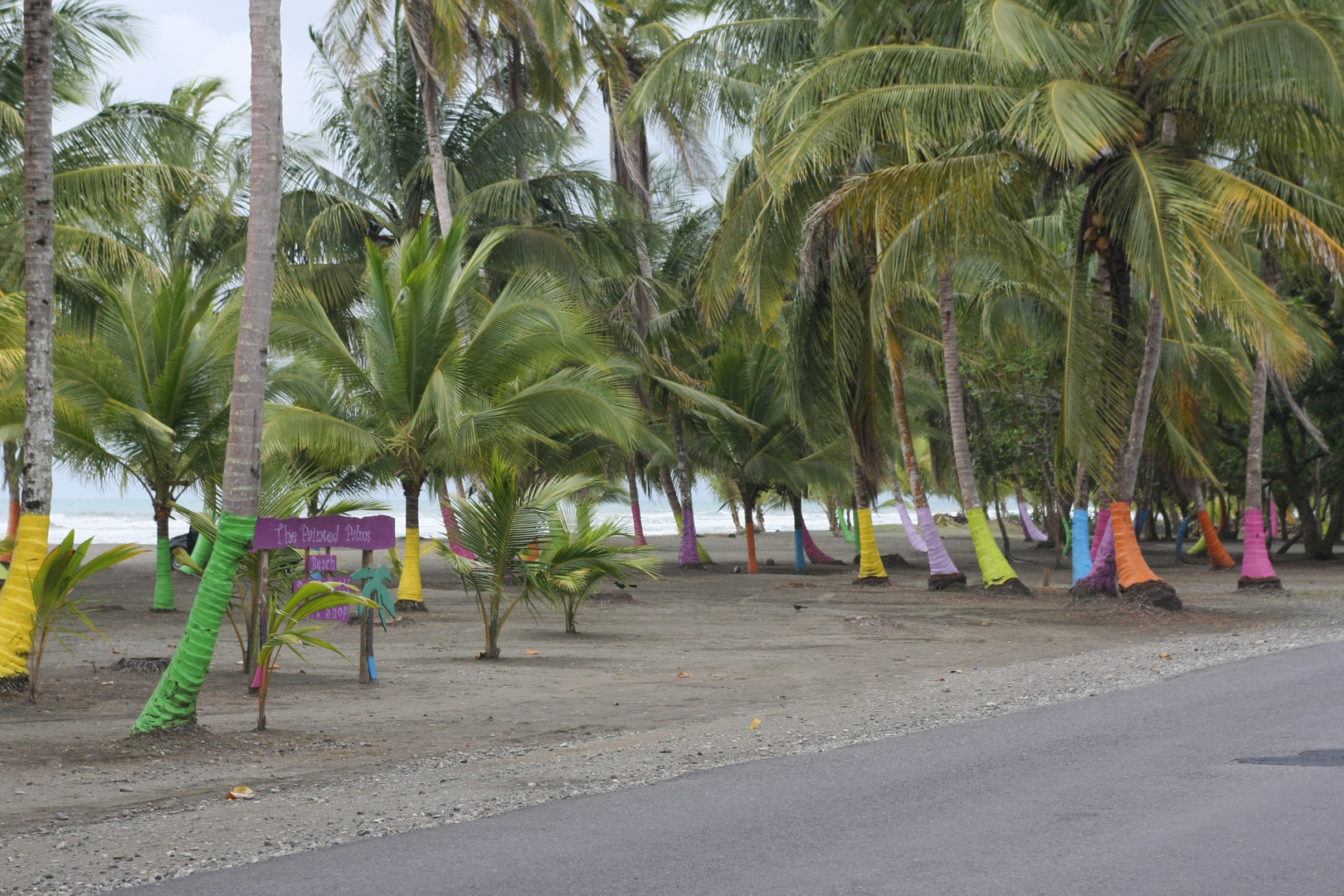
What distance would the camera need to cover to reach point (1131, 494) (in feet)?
49.3

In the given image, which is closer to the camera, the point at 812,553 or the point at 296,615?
the point at 296,615

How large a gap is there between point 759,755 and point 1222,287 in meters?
8.17


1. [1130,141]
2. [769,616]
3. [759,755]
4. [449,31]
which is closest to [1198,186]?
[1130,141]

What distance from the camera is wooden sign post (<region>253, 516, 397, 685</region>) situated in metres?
7.38

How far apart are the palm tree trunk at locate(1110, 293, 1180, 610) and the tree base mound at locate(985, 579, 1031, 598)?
272cm

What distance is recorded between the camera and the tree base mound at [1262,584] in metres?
18.0

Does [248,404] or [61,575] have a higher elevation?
[248,404]

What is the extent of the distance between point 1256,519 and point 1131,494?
4580 millimetres

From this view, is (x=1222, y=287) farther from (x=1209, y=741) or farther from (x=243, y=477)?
(x=243, y=477)

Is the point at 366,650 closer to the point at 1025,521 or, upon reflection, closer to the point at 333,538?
the point at 333,538

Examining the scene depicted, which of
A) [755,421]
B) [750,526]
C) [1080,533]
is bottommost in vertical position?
[1080,533]

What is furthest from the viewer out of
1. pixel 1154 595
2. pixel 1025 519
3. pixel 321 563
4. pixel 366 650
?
pixel 1025 519

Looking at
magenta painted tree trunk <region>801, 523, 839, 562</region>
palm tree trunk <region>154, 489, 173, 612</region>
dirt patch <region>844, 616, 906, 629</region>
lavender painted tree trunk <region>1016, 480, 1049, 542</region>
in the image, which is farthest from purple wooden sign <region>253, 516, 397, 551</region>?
lavender painted tree trunk <region>1016, 480, 1049, 542</region>

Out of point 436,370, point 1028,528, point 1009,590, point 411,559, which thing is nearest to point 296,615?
point 436,370
